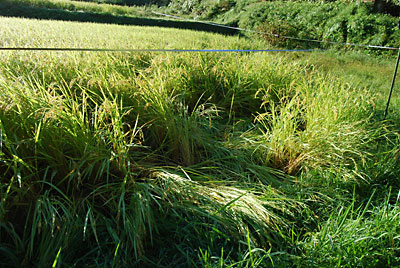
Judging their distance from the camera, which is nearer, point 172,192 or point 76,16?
point 172,192

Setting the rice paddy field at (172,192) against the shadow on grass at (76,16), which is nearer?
the rice paddy field at (172,192)

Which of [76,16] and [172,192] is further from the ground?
[76,16]

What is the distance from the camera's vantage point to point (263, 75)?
9.30 feet

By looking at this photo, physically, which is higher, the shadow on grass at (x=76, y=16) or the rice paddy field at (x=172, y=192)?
the shadow on grass at (x=76, y=16)

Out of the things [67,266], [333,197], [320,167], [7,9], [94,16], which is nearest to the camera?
[67,266]

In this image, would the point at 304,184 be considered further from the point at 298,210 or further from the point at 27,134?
the point at 27,134

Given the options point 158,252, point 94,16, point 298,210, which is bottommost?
point 158,252

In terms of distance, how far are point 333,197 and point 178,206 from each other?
2.87ft

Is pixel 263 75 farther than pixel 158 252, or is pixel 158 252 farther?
pixel 263 75

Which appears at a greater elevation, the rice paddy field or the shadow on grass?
the shadow on grass

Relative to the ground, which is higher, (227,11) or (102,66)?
(227,11)

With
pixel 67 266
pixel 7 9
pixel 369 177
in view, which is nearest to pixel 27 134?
pixel 67 266

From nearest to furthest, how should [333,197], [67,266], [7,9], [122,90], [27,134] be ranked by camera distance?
[67,266]
[27,134]
[333,197]
[122,90]
[7,9]

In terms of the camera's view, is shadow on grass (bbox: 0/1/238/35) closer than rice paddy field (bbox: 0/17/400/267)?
No
